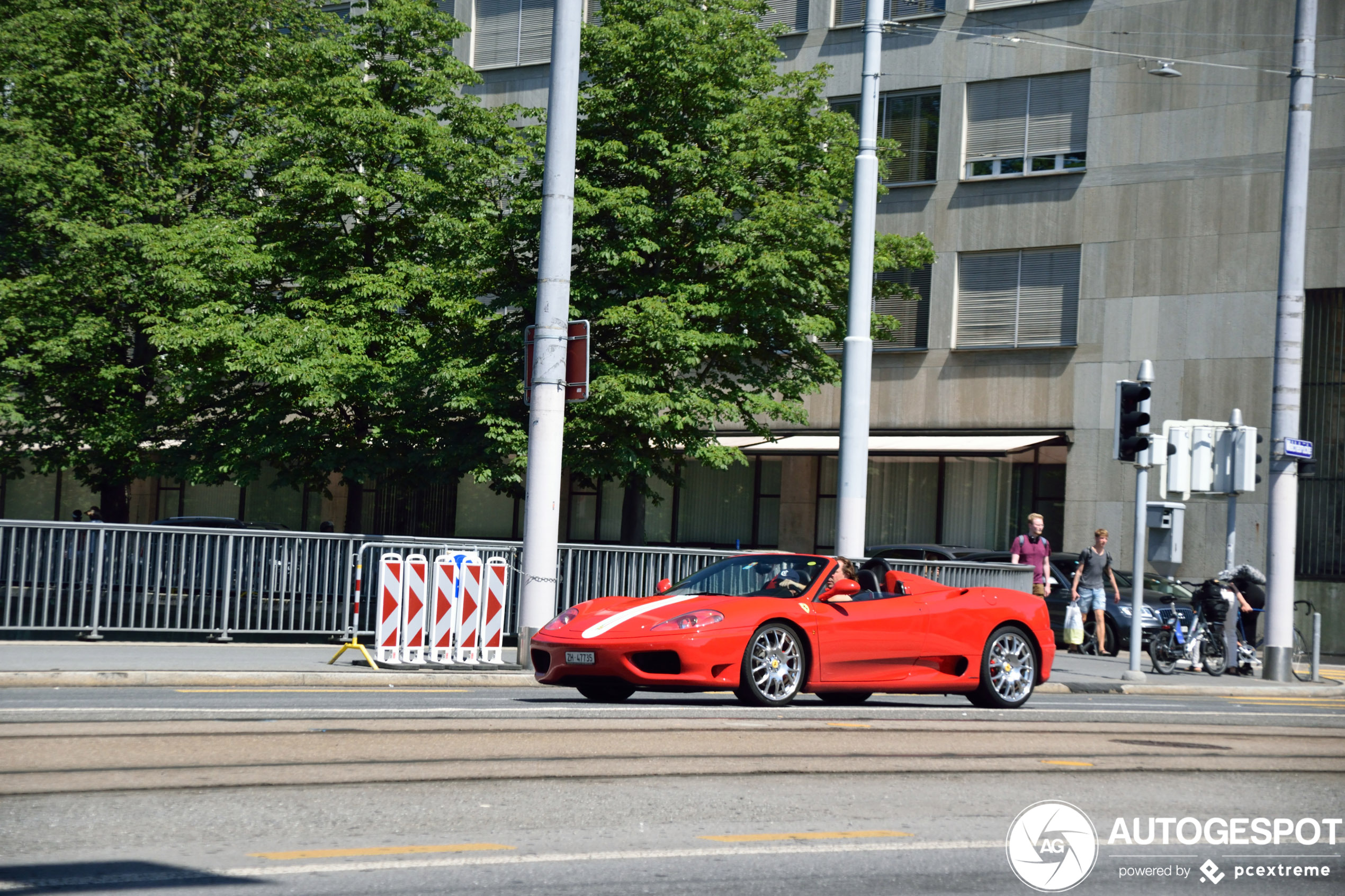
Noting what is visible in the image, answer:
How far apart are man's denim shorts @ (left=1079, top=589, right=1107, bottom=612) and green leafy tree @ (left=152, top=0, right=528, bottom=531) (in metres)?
9.62

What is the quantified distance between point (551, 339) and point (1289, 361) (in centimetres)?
982

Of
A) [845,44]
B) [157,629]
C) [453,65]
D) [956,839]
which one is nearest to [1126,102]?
[845,44]

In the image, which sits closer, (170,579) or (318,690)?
(318,690)

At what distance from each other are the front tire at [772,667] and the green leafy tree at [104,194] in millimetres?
18238

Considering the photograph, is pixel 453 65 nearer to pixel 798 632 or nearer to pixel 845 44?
pixel 845 44

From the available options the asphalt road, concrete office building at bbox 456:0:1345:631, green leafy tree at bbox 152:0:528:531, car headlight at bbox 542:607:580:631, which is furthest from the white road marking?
concrete office building at bbox 456:0:1345:631

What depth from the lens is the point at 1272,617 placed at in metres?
19.9

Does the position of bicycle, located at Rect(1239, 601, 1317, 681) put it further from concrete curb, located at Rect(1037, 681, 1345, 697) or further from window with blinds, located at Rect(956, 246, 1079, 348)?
window with blinds, located at Rect(956, 246, 1079, 348)

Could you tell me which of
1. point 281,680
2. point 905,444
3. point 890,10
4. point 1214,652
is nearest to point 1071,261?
point 905,444

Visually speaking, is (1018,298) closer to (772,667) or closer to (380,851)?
(772,667)

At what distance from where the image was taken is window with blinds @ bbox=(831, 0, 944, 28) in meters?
33.7

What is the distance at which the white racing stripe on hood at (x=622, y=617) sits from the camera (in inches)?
471

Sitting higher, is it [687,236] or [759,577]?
[687,236]

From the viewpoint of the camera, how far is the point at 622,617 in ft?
39.7
